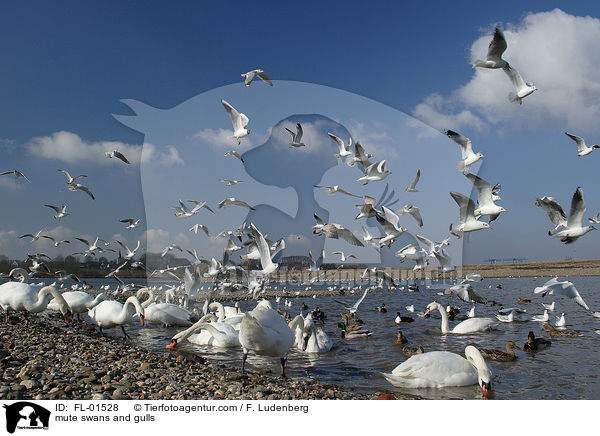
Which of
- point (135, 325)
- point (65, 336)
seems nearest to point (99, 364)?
point (65, 336)

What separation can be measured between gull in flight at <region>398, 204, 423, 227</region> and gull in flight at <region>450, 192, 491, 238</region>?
6.40 feet

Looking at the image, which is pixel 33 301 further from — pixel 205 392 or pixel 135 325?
pixel 205 392

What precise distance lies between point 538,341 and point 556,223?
315 centimetres

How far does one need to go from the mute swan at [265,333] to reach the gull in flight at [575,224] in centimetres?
636

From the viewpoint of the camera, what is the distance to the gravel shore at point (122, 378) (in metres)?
5.59

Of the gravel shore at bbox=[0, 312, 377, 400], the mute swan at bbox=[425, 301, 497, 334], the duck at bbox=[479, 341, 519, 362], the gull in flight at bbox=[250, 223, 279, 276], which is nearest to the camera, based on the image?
the gravel shore at bbox=[0, 312, 377, 400]

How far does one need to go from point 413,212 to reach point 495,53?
4.97 m

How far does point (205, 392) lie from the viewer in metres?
5.82

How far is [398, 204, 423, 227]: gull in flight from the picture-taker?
12.0m

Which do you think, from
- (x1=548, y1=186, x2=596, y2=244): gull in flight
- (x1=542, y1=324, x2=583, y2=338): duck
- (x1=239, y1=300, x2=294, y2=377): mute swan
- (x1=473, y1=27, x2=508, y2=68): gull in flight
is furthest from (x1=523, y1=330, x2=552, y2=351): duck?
(x1=473, y1=27, x2=508, y2=68): gull in flight

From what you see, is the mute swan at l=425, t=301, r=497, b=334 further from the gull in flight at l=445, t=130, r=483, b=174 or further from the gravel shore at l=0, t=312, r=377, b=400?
the gravel shore at l=0, t=312, r=377, b=400

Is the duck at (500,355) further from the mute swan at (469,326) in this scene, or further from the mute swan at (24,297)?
the mute swan at (24,297)
